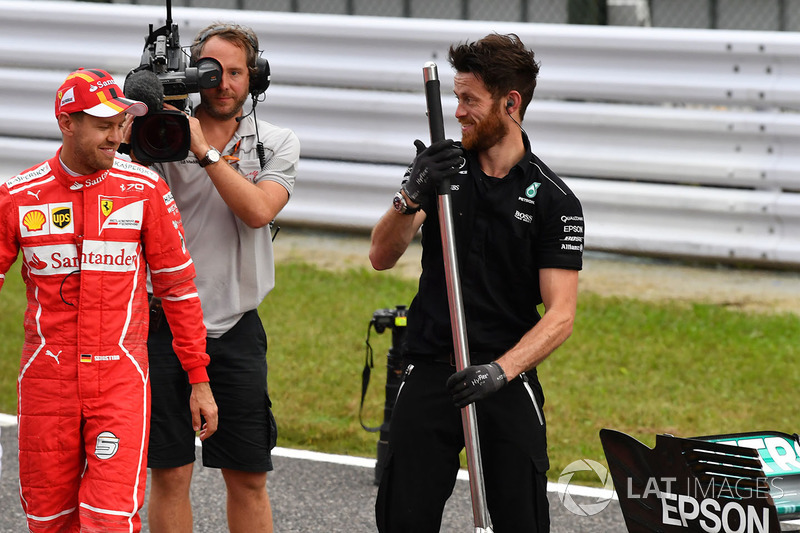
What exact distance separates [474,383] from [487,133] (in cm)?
89

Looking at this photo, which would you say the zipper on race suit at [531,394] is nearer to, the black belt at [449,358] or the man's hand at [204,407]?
the black belt at [449,358]

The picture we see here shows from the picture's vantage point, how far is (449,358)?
424cm

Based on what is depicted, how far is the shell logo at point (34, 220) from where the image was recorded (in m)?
4.05

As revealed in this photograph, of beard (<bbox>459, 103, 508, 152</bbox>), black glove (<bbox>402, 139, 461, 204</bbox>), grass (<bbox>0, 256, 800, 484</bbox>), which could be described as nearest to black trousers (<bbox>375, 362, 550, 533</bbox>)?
black glove (<bbox>402, 139, 461, 204</bbox>)

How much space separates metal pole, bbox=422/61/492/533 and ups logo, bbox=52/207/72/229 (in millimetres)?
1240

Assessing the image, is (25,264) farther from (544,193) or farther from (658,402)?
(658,402)

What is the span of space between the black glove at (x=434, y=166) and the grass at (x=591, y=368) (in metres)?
2.67

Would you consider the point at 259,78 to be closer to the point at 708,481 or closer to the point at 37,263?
the point at 37,263

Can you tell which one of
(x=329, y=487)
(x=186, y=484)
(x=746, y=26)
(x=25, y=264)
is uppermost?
(x=746, y=26)

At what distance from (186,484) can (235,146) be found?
1.32m

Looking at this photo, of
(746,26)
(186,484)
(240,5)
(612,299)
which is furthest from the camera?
(240,5)

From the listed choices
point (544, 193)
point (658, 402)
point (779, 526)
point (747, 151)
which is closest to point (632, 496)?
point (779, 526)

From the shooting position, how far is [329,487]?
6.06 m

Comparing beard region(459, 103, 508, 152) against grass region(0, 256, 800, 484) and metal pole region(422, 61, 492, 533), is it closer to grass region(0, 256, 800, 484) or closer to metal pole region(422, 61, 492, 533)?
metal pole region(422, 61, 492, 533)
